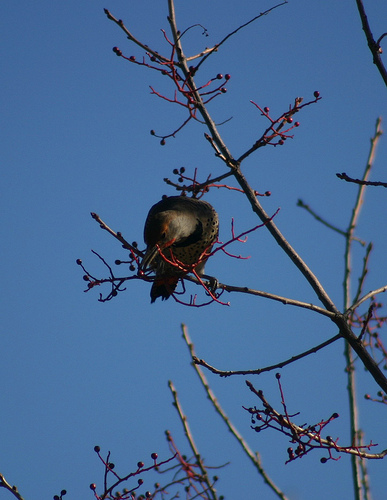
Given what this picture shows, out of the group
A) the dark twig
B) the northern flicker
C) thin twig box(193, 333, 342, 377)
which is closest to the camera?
the dark twig

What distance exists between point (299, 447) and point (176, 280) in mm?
2012

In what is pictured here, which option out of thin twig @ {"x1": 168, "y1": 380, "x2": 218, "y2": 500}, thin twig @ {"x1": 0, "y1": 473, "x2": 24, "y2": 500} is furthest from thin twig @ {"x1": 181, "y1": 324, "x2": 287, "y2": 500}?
thin twig @ {"x1": 0, "y1": 473, "x2": 24, "y2": 500}

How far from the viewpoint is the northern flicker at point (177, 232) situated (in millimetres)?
4043

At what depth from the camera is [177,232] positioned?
4273 mm

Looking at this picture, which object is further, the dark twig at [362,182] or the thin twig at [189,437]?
the thin twig at [189,437]

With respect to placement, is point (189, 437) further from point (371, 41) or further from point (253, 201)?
point (371, 41)

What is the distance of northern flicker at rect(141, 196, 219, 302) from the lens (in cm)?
404

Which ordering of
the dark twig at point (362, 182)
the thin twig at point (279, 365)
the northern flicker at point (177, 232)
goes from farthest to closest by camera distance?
the northern flicker at point (177, 232) < the thin twig at point (279, 365) < the dark twig at point (362, 182)

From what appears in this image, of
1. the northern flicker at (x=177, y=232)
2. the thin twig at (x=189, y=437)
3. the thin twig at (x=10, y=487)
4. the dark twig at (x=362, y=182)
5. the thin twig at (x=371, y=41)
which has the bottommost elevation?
the thin twig at (x=10, y=487)

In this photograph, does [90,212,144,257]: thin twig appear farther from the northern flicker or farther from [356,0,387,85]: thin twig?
[356,0,387,85]: thin twig

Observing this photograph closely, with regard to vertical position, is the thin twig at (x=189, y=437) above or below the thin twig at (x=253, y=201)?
below

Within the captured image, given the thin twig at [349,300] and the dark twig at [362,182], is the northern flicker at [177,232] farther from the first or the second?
the dark twig at [362,182]

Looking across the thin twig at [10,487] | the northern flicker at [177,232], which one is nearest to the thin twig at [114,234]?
the northern flicker at [177,232]

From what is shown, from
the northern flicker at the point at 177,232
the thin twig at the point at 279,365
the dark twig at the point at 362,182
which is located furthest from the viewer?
the northern flicker at the point at 177,232
